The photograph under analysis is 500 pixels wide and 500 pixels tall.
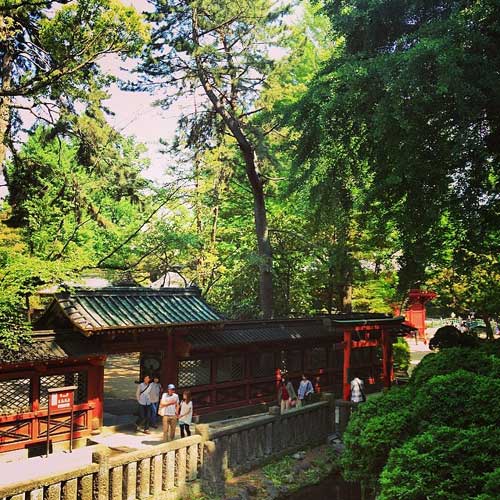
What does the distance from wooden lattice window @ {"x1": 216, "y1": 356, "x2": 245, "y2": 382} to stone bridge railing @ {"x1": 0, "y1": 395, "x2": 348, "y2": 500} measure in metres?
4.57

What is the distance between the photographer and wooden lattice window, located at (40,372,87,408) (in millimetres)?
14453

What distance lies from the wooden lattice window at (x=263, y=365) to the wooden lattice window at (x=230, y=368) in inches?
19.8

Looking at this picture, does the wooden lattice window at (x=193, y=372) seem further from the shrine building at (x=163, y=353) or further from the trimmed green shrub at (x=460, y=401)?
the trimmed green shrub at (x=460, y=401)

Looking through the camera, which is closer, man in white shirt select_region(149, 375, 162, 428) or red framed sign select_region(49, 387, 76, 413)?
red framed sign select_region(49, 387, 76, 413)

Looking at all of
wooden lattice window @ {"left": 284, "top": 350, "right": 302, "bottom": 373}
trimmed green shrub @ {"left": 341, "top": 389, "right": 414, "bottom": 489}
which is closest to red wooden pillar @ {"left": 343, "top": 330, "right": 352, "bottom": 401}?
wooden lattice window @ {"left": 284, "top": 350, "right": 302, "bottom": 373}

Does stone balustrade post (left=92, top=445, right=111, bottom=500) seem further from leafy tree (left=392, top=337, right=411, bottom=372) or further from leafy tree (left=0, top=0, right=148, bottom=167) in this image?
leafy tree (left=392, top=337, right=411, bottom=372)

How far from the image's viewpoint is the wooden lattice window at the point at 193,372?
17766 millimetres

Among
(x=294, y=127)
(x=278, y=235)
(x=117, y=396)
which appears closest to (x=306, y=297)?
(x=278, y=235)

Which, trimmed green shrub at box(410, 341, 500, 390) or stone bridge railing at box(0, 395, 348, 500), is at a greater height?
trimmed green shrub at box(410, 341, 500, 390)

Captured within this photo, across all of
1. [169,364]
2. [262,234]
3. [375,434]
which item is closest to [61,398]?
[169,364]

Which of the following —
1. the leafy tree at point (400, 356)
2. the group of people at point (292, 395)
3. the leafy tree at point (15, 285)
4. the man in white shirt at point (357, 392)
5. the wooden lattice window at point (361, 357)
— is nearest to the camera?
the leafy tree at point (15, 285)

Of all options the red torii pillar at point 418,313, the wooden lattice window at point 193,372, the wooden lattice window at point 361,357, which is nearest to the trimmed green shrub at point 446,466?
the wooden lattice window at point 193,372

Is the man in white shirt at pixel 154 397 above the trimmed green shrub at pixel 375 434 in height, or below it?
below

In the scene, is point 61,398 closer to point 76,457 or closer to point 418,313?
point 76,457
